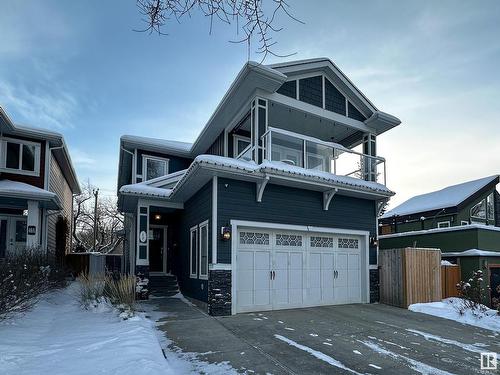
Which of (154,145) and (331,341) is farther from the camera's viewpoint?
(154,145)

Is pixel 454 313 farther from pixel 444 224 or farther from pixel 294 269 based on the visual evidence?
pixel 444 224

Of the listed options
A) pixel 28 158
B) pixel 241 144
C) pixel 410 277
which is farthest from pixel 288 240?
pixel 28 158

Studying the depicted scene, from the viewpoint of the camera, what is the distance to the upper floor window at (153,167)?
1561 centimetres

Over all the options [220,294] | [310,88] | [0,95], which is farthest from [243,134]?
[0,95]

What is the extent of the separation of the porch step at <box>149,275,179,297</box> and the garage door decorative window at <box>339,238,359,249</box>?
235 inches

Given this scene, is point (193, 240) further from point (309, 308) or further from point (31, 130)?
point (31, 130)

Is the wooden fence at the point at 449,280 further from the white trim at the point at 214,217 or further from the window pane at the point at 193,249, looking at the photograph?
the window pane at the point at 193,249

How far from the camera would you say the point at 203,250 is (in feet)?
34.1

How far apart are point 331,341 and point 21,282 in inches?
250

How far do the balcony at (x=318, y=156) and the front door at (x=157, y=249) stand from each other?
6.27m

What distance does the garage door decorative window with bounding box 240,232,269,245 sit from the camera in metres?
9.71

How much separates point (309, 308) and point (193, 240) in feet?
13.4

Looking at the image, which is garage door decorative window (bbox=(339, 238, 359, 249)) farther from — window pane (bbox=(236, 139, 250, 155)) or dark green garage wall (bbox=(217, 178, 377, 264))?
window pane (bbox=(236, 139, 250, 155))

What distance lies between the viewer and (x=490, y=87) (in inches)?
444
